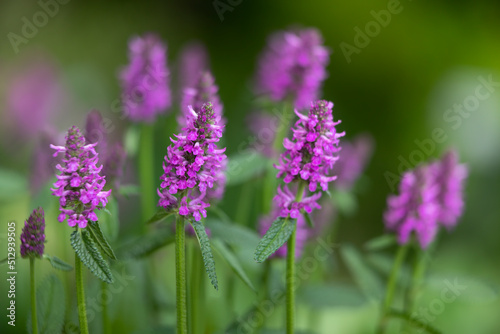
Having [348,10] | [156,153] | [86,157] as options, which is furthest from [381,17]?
[86,157]

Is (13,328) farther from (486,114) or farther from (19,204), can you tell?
(486,114)

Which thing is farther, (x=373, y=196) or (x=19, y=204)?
(x=373, y=196)

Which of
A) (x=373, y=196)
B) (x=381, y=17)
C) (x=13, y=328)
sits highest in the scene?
(x=381, y=17)

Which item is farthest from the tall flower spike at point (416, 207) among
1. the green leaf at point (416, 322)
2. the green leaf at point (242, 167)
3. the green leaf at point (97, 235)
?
the green leaf at point (97, 235)

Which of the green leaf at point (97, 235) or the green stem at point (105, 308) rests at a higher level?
the green leaf at point (97, 235)

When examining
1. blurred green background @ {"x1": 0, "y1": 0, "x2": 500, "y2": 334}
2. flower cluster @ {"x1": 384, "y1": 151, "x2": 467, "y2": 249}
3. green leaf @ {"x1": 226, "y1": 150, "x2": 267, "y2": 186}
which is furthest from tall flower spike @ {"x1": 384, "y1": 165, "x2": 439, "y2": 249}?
blurred green background @ {"x1": 0, "y1": 0, "x2": 500, "y2": 334}

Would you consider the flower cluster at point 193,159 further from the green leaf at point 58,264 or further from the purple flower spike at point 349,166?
the purple flower spike at point 349,166

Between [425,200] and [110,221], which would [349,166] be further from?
[110,221]
